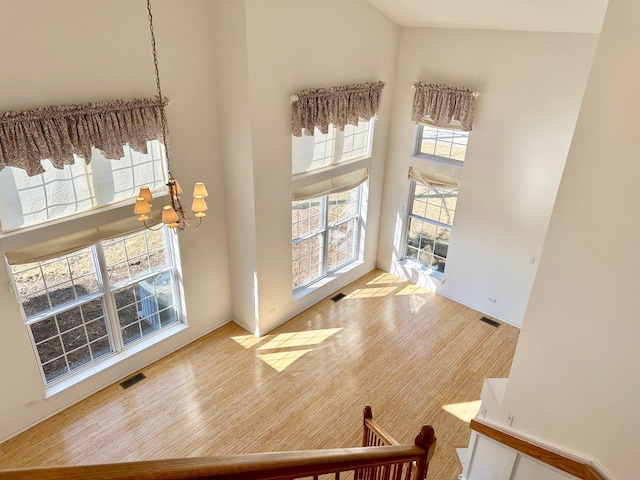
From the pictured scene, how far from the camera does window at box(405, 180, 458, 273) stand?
675cm

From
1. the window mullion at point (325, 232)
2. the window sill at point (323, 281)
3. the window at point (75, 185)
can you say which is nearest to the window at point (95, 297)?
the window at point (75, 185)

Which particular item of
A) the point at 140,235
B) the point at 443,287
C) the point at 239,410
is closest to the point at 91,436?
the point at 239,410

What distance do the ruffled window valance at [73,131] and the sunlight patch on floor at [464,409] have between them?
171 inches

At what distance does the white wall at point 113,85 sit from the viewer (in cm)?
364

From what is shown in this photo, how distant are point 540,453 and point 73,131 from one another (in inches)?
177

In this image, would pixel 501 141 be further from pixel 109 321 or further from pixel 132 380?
pixel 132 380

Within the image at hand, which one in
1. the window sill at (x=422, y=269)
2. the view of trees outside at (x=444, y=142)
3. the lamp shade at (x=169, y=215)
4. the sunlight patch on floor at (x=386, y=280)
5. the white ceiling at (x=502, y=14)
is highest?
the white ceiling at (x=502, y=14)

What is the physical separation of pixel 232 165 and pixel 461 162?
10.6ft

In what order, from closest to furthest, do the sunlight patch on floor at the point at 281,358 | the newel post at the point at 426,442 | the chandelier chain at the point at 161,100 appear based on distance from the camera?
the newel post at the point at 426,442, the chandelier chain at the point at 161,100, the sunlight patch on floor at the point at 281,358

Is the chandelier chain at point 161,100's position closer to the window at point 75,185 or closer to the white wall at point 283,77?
the window at point 75,185

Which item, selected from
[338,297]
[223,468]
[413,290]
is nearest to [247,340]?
[338,297]

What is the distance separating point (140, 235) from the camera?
16.6 ft

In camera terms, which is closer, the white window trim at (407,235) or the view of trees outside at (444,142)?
the view of trees outside at (444,142)

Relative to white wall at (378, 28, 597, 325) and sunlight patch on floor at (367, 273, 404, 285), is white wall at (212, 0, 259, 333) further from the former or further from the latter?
white wall at (378, 28, 597, 325)
